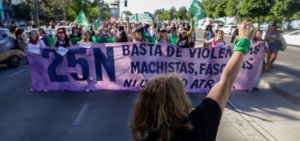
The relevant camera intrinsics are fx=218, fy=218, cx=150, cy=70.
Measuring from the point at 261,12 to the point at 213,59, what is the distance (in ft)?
108

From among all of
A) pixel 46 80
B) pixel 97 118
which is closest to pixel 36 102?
pixel 46 80

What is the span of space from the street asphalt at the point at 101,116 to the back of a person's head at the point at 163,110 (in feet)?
8.03

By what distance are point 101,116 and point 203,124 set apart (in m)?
3.44

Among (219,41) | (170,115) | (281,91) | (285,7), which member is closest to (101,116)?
(170,115)

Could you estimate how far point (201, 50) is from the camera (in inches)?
237

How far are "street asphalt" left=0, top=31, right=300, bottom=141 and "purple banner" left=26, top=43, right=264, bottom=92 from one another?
312 mm

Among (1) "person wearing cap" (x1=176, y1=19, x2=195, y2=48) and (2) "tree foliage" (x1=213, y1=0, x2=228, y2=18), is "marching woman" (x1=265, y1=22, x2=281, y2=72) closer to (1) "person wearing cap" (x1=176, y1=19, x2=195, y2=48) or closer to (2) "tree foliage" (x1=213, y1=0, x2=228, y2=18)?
(1) "person wearing cap" (x1=176, y1=19, x2=195, y2=48)

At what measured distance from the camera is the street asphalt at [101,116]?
12.3 feet

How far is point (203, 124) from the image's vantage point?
1.36 m

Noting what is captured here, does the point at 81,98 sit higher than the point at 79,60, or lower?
lower

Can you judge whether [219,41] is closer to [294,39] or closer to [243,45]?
[243,45]

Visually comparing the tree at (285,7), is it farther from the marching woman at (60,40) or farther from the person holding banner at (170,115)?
the person holding banner at (170,115)

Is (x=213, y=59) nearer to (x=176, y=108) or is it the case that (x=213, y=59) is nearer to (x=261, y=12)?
(x=176, y=108)

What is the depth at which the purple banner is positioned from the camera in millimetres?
6055
